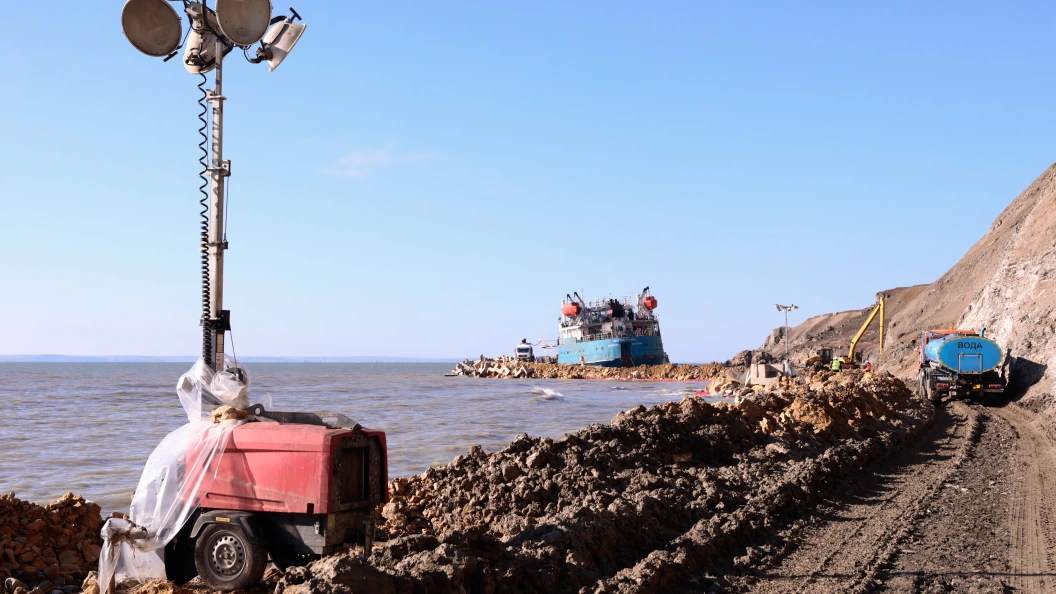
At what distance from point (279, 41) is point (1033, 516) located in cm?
918

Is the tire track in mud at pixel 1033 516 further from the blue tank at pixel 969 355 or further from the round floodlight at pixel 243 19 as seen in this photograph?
the blue tank at pixel 969 355

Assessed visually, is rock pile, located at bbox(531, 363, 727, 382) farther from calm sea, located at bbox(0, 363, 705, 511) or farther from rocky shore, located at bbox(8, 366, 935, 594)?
rocky shore, located at bbox(8, 366, 935, 594)

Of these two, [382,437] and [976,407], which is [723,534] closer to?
[382,437]

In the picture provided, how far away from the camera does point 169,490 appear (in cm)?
617

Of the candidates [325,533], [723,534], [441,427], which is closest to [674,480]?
[723,534]

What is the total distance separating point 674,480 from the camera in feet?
33.5

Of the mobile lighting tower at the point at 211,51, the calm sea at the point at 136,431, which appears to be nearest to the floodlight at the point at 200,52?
the mobile lighting tower at the point at 211,51

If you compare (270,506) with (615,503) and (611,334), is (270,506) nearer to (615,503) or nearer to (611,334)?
(615,503)

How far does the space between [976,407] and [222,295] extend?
84.1 ft

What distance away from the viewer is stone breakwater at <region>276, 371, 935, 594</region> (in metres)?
5.94

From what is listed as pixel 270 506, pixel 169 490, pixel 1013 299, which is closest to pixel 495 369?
pixel 1013 299

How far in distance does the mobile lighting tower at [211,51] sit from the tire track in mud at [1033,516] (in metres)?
6.85

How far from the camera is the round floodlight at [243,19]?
263 inches

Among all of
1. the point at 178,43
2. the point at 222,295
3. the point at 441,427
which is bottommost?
the point at 441,427
